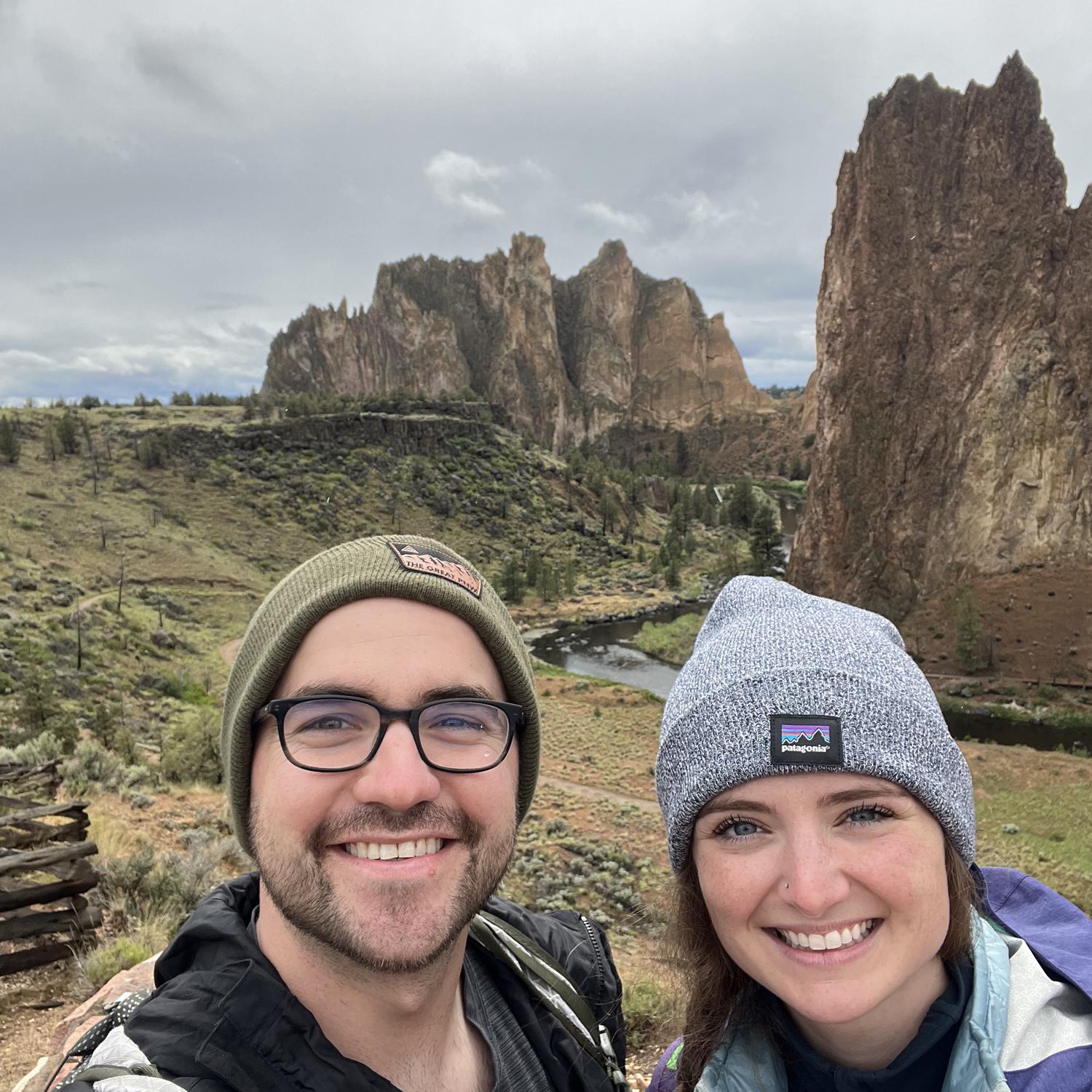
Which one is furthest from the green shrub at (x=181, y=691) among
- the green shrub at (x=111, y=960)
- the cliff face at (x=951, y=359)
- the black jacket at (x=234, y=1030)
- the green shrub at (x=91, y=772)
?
the cliff face at (x=951, y=359)

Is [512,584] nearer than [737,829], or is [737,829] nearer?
[737,829]

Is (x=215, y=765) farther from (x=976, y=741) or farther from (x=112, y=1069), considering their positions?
(x=976, y=741)

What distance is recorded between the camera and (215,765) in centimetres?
1462

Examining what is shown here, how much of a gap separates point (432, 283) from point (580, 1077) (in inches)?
6661

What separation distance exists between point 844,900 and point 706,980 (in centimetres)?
65

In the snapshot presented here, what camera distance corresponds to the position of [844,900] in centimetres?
187

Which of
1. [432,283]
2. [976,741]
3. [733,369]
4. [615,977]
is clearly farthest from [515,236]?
[615,977]

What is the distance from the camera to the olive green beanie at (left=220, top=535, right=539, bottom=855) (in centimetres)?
218

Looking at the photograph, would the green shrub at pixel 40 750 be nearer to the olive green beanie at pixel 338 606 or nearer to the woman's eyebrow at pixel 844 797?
the olive green beanie at pixel 338 606

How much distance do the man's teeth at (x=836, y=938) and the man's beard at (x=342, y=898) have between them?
874 millimetres

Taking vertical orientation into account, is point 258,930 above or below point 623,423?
below

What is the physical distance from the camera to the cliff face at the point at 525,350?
155750mm

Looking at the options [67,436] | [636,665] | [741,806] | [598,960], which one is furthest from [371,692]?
[67,436]

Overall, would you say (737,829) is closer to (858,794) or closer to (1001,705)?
(858,794)
